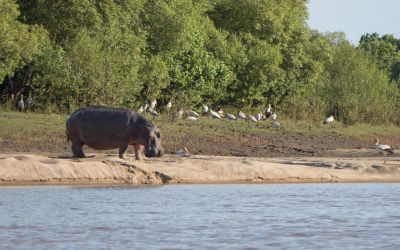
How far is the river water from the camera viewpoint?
16.7 metres

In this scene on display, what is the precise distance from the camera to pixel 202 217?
19984mm

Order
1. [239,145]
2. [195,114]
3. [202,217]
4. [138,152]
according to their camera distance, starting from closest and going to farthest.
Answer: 1. [202,217]
2. [138,152]
3. [239,145]
4. [195,114]

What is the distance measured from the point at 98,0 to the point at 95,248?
27.4 m

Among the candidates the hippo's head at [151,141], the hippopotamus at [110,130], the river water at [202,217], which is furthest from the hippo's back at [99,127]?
the river water at [202,217]

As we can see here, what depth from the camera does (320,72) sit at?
63.4 m

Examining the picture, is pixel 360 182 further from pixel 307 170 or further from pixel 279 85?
pixel 279 85

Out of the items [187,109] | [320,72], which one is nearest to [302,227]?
[187,109]

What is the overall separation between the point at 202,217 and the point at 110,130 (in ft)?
24.1

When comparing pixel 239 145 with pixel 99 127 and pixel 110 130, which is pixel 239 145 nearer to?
pixel 110 130

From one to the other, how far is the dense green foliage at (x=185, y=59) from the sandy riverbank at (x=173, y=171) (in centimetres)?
1098

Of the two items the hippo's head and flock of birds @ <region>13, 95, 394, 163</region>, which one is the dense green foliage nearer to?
flock of birds @ <region>13, 95, 394, 163</region>

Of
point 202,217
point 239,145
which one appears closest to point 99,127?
point 202,217

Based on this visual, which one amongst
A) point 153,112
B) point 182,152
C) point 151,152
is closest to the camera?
point 151,152

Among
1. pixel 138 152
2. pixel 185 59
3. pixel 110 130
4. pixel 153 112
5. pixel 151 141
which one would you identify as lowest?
pixel 138 152
